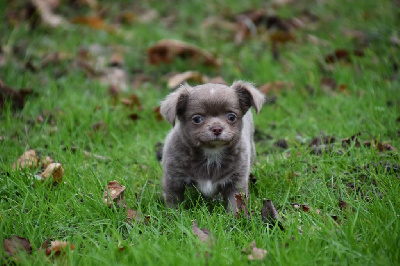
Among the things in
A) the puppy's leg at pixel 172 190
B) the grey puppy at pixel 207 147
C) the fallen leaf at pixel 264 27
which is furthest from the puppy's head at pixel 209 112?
the fallen leaf at pixel 264 27

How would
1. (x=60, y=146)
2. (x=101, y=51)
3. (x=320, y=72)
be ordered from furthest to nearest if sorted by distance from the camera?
1. (x=101, y=51)
2. (x=320, y=72)
3. (x=60, y=146)

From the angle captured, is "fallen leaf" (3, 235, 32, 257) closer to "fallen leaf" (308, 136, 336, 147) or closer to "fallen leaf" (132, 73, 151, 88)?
"fallen leaf" (308, 136, 336, 147)

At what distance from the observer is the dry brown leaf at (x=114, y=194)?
346 cm

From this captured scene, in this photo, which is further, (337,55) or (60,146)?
(337,55)

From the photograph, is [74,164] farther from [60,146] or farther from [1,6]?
[1,6]

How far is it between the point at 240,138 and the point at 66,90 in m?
2.88

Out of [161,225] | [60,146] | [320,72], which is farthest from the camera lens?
[320,72]

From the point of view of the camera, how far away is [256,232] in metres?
3.13

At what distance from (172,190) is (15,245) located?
4.16 feet

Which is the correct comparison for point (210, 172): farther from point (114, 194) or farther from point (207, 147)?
point (114, 194)

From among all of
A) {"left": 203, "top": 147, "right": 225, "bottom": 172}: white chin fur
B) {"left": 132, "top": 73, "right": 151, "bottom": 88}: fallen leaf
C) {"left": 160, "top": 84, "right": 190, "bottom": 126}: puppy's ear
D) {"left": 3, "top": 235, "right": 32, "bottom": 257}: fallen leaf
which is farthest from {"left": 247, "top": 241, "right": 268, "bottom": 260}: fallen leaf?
{"left": 132, "top": 73, "right": 151, "bottom": 88}: fallen leaf

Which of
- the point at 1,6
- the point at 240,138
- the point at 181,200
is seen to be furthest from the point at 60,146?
the point at 1,6

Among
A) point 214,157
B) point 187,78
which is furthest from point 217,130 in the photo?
point 187,78

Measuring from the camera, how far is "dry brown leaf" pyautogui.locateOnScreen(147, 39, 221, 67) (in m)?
6.67
